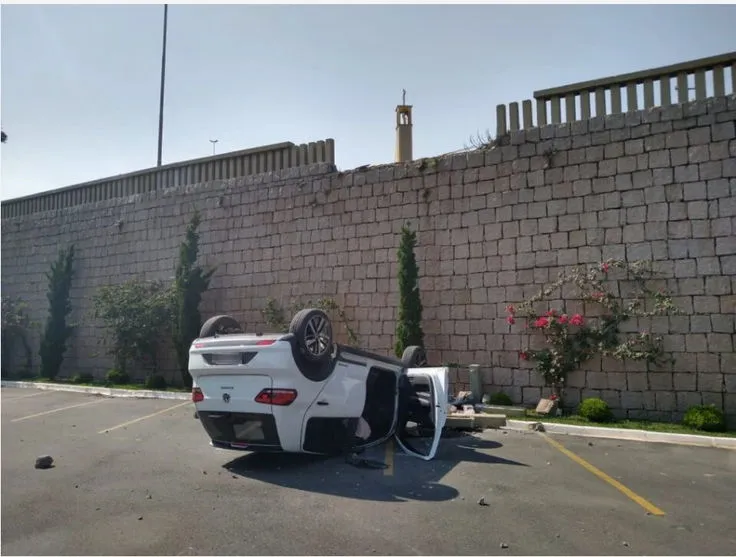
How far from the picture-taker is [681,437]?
8305 millimetres

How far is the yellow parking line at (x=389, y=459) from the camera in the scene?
638 centimetres

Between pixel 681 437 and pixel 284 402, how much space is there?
6072 millimetres

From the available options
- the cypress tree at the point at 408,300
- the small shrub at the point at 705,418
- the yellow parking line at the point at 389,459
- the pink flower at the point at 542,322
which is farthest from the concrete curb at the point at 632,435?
the cypress tree at the point at 408,300

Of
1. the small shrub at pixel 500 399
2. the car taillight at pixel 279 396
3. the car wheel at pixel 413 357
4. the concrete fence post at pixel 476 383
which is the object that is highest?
the car wheel at pixel 413 357

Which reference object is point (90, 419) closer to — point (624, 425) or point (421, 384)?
point (421, 384)

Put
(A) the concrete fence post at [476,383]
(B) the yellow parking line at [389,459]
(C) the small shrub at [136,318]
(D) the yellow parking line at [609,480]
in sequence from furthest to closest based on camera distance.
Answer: (C) the small shrub at [136,318]
(A) the concrete fence post at [476,383]
(B) the yellow parking line at [389,459]
(D) the yellow parking line at [609,480]

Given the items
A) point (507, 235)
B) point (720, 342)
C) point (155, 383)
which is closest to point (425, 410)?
point (507, 235)

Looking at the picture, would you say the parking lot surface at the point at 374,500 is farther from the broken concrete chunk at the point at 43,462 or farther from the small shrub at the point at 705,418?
the small shrub at the point at 705,418

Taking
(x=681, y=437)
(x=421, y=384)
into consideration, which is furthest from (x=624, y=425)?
(x=421, y=384)

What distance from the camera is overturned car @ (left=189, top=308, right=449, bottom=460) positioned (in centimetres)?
601

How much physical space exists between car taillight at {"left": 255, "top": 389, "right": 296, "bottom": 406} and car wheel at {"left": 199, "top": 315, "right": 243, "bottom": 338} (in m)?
1.65

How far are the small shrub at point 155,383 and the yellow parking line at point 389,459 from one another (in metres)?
8.53

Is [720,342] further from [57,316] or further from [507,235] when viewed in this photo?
[57,316]

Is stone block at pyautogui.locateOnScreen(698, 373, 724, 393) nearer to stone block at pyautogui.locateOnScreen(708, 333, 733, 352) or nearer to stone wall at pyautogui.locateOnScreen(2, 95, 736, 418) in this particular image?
stone wall at pyautogui.locateOnScreen(2, 95, 736, 418)
